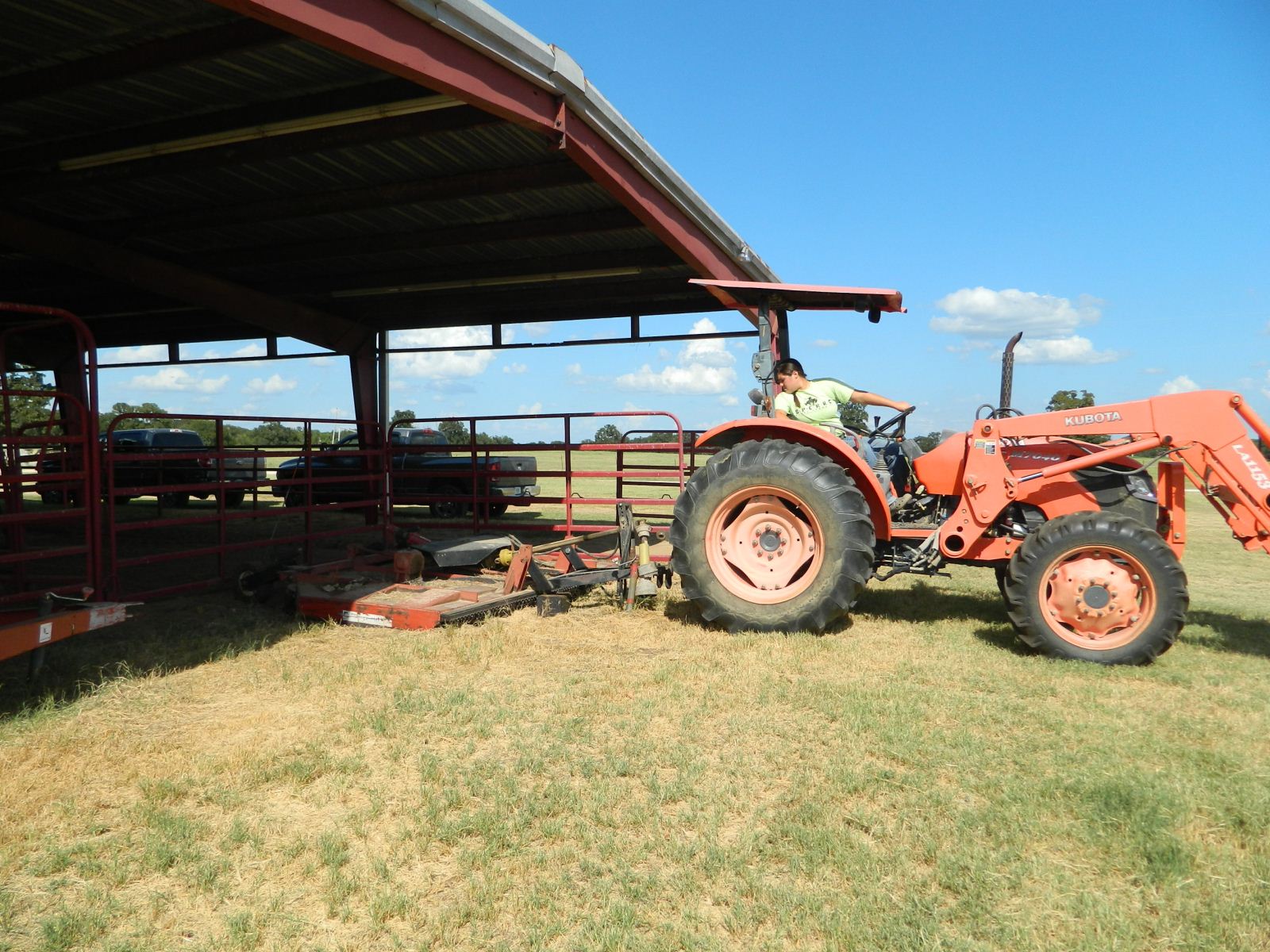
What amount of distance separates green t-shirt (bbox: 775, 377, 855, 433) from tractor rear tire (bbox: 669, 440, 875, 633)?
41 cm

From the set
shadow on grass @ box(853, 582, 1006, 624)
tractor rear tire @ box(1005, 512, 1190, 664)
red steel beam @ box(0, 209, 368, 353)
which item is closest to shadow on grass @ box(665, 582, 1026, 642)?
shadow on grass @ box(853, 582, 1006, 624)

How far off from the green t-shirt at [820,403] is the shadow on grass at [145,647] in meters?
3.93

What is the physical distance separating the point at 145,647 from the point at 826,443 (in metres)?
4.66

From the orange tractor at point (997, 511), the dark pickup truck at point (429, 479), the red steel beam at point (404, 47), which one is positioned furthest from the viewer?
the dark pickup truck at point (429, 479)

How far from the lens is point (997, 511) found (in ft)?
16.7

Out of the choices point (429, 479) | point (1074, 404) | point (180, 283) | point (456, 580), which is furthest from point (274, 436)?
point (1074, 404)

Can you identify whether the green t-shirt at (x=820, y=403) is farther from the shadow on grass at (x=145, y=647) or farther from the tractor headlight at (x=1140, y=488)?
the shadow on grass at (x=145, y=647)

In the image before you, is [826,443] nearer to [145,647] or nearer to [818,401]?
[818,401]

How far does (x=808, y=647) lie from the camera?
16.1 ft

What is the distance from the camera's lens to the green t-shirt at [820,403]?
5.82 m

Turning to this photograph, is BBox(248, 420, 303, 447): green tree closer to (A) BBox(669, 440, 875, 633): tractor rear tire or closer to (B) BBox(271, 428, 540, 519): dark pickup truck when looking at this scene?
(B) BBox(271, 428, 540, 519): dark pickup truck

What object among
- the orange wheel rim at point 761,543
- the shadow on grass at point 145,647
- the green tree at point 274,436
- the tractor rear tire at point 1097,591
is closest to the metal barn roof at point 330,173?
the orange wheel rim at point 761,543

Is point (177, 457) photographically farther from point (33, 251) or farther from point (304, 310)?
point (304, 310)

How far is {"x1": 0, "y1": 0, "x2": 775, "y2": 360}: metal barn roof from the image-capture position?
495 cm
